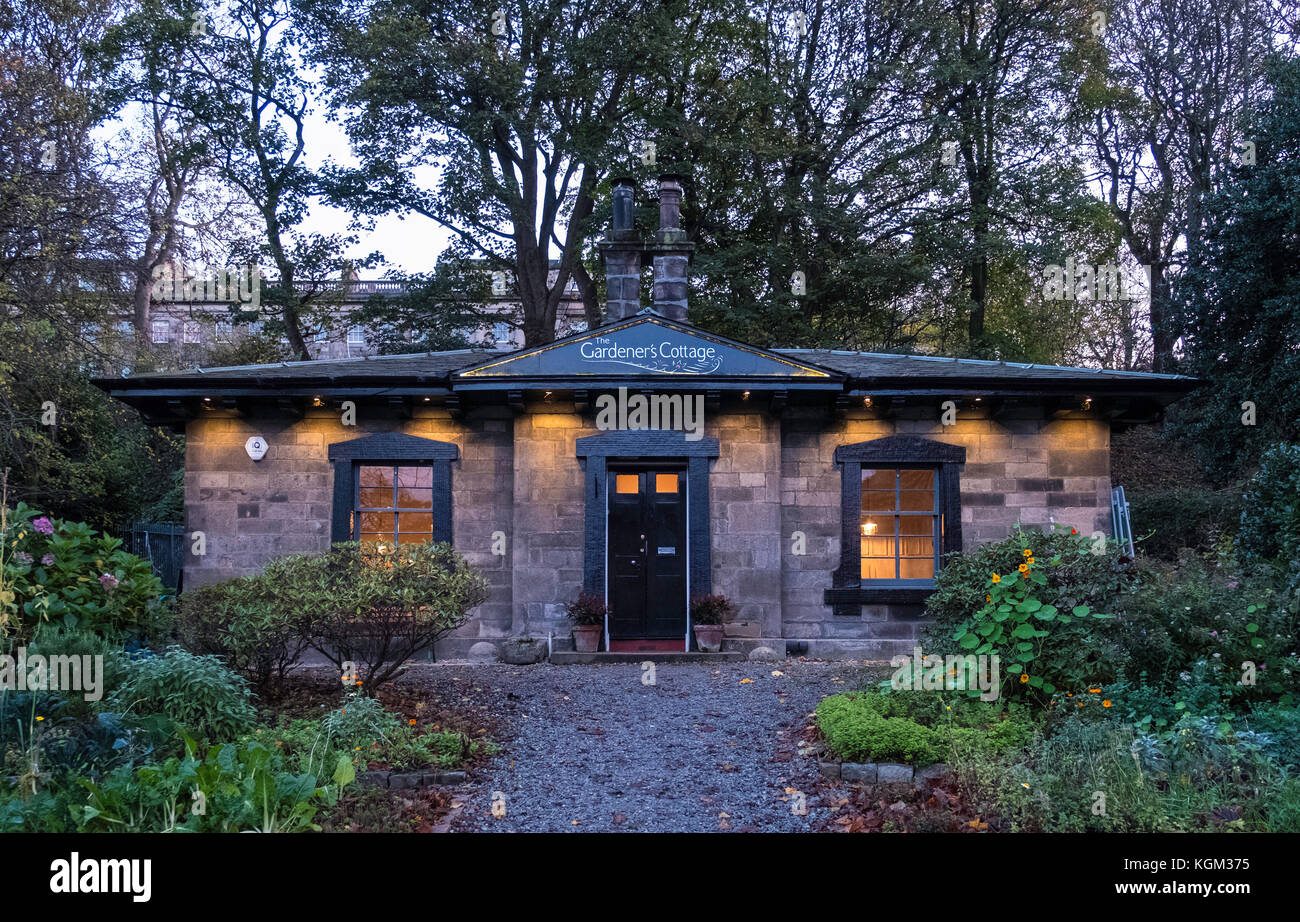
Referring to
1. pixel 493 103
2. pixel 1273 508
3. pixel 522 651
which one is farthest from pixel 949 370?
pixel 493 103

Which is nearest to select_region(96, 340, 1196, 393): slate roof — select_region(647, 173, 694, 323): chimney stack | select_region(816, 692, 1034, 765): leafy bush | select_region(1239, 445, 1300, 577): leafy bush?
select_region(1239, 445, 1300, 577): leafy bush

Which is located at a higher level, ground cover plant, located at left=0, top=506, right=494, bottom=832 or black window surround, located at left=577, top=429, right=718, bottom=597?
black window surround, located at left=577, top=429, right=718, bottom=597

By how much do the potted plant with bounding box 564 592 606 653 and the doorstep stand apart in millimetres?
184

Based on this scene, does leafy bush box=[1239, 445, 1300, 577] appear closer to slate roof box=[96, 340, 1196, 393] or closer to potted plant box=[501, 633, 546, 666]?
slate roof box=[96, 340, 1196, 393]

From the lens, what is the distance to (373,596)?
719 centimetres

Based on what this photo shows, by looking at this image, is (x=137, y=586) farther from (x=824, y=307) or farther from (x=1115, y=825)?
(x=824, y=307)

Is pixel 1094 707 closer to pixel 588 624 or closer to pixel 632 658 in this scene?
pixel 632 658

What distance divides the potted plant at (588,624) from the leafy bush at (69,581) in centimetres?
452

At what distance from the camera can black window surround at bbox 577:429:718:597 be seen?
36.8 feet

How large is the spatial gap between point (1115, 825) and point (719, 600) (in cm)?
642

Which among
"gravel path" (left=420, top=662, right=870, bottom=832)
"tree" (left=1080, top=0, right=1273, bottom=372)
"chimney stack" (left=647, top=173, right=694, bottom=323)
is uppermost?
"tree" (left=1080, top=0, right=1273, bottom=372)

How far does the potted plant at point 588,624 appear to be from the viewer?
1089 cm

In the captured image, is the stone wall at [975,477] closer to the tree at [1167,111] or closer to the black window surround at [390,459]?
the black window surround at [390,459]
